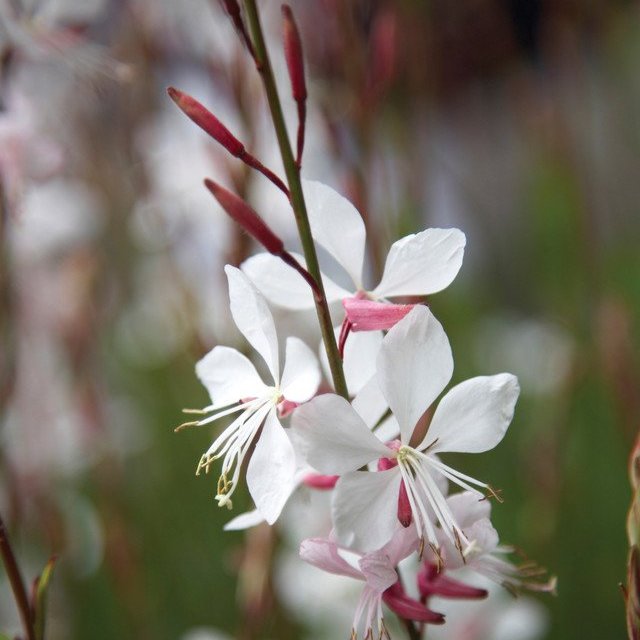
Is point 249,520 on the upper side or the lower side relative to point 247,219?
lower

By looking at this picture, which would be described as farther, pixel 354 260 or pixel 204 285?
pixel 204 285

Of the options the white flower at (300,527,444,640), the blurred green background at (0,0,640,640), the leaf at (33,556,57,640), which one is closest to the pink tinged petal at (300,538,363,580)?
the white flower at (300,527,444,640)

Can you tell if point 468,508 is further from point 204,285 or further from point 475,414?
point 204,285

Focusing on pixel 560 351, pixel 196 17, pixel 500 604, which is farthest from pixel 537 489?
pixel 196 17

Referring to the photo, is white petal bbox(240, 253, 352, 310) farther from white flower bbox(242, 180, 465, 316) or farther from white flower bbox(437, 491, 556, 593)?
white flower bbox(437, 491, 556, 593)

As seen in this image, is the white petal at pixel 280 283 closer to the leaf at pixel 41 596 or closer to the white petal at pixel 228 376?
the white petal at pixel 228 376

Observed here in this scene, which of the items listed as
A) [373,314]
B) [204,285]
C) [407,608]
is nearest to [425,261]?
[373,314]
